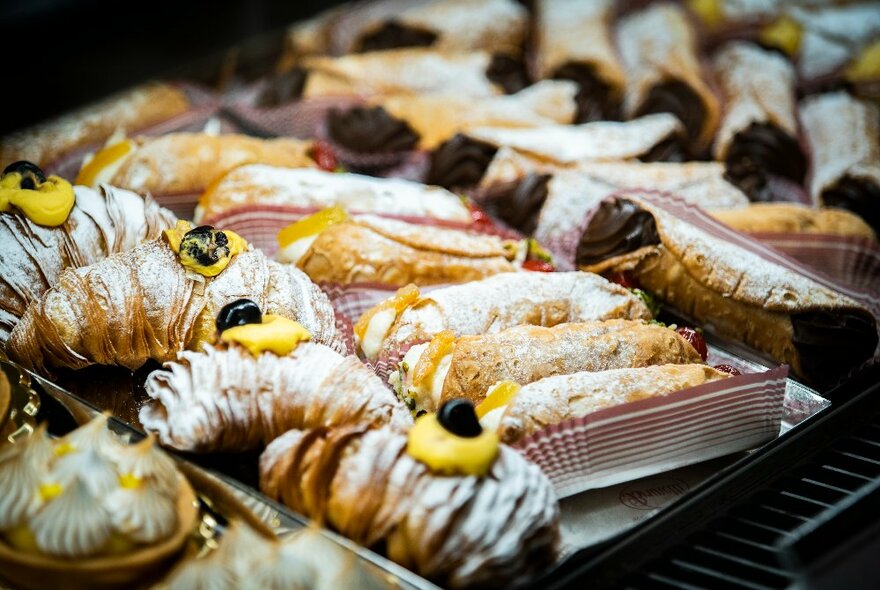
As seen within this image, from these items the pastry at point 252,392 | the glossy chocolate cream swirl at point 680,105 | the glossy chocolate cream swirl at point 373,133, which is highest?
the pastry at point 252,392

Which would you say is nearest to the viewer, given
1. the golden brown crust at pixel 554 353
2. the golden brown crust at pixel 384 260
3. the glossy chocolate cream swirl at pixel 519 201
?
the golden brown crust at pixel 554 353

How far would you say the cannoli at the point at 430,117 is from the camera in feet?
13.0

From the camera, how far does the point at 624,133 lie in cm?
387

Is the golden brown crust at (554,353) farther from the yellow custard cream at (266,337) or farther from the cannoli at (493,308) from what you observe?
the yellow custard cream at (266,337)

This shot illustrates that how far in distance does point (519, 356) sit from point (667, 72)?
8.36ft

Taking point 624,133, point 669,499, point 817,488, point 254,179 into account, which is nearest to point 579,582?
point 669,499

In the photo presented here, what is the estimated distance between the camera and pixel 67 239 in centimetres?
243

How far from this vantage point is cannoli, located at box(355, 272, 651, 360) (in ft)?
8.35

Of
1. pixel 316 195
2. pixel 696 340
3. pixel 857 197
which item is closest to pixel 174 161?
pixel 316 195

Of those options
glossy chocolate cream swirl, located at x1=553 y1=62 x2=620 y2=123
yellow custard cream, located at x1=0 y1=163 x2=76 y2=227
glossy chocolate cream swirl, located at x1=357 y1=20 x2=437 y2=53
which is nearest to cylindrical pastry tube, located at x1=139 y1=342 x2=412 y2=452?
yellow custard cream, located at x1=0 y1=163 x2=76 y2=227

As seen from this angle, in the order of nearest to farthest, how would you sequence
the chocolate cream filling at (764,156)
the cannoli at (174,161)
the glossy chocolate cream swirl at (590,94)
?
the cannoli at (174,161) → the chocolate cream filling at (764,156) → the glossy chocolate cream swirl at (590,94)

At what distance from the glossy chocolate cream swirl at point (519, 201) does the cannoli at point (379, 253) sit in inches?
18.9

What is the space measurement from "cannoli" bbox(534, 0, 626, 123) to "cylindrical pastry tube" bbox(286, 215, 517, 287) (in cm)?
161

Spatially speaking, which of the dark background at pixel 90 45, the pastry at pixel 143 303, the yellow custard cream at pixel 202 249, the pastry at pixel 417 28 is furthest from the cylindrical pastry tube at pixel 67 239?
the pastry at pixel 417 28
